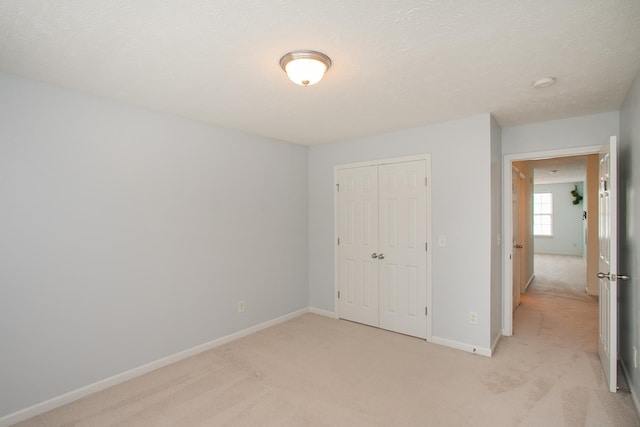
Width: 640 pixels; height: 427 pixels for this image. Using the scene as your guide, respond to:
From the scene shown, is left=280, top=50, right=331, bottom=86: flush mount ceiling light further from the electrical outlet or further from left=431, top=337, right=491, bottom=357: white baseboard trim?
left=431, top=337, right=491, bottom=357: white baseboard trim

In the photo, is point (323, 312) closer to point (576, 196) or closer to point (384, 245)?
point (384, 245)

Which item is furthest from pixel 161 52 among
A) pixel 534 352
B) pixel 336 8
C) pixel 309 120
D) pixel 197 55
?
pixel 534 352

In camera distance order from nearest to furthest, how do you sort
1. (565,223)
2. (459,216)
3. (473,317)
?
(473,317) → (459,216) → (565,223)

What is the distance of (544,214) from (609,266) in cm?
1008

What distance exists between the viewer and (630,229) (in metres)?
2.56

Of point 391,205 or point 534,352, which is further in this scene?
point 391,205

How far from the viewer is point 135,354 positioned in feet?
9.41

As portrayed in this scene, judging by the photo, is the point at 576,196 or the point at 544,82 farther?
the point at 576,196

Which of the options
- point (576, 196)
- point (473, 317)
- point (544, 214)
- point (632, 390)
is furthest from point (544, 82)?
point (544, 214)

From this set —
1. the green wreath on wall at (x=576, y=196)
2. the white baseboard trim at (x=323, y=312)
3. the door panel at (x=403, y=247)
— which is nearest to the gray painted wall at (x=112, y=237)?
the white baseboard trim at (x=323, y=312)

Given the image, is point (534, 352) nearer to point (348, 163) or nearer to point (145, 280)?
point (348, 163)

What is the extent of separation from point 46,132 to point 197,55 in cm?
140

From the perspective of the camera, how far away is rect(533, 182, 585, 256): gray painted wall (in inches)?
Result: 414

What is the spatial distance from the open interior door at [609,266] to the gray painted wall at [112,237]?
3354mm
